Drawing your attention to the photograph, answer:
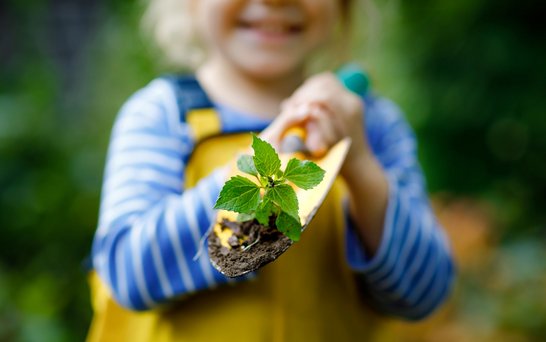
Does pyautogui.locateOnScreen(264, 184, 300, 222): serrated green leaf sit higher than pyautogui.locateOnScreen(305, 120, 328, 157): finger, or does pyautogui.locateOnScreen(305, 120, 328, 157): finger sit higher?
pyautogui.locateOnScreen(305, 120, 328, 157): finger

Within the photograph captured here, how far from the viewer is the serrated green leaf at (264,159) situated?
0.61 meters

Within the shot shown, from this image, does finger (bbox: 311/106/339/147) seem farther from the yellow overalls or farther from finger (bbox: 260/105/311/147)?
the yellow overalls

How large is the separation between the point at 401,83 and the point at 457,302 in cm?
79

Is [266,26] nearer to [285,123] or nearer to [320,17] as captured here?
[320,17]

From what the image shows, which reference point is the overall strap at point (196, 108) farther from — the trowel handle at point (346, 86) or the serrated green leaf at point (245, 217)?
the serrated green leaf at point (245, 217)

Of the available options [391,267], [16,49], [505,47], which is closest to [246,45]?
[391,267]

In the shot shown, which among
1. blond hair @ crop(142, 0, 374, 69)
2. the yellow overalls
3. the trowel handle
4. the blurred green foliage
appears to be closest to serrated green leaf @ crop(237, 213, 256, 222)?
the trowel handle

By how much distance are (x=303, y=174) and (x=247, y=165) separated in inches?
1.8

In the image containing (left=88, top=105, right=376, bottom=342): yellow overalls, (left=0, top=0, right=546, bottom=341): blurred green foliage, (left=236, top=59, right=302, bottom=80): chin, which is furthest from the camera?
(left=0, top=0, right=546, bottom=341): blurred green foliage

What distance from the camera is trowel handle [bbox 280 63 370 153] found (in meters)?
0.91

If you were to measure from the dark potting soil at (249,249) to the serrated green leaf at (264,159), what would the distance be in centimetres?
6

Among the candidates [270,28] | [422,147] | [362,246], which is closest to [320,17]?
[270,28]

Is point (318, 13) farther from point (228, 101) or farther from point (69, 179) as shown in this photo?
point (69, 179)

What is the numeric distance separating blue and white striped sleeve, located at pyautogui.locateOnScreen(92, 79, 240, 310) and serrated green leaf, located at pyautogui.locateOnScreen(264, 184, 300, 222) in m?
0.34
